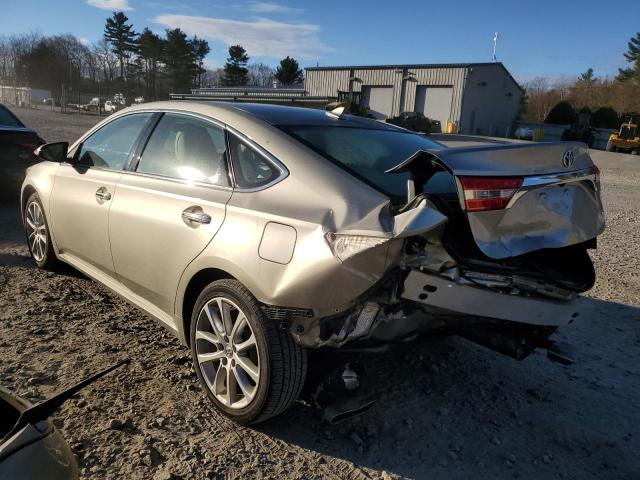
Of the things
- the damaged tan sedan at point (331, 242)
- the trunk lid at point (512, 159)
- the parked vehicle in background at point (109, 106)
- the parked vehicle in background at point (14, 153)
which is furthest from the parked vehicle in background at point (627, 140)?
the parked vehicle in background at point (109, 106)

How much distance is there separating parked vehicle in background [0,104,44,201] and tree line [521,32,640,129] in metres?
41.9

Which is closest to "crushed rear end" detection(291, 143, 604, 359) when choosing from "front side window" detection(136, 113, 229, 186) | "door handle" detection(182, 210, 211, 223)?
"door handle" detection(182, 210, 211, 223)

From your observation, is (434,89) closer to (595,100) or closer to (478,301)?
(595,100)

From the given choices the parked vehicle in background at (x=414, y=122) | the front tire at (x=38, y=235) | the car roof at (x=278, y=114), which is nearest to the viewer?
the car roof at (x=278, y=114)

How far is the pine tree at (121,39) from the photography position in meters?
73.0

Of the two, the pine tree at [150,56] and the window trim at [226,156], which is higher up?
the pine tree at [150,56]

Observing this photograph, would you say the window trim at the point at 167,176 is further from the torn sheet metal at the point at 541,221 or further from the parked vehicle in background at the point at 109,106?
the parked vehicle in background at the point at 109,106

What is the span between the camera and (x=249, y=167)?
278 centimetres

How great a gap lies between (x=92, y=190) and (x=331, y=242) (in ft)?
7.56

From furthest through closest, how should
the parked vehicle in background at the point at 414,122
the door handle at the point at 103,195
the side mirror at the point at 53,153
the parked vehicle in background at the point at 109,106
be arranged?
the parked vehicle in background at the point at 109,106 < the parked vehicle in background at the point at 414,122 < the side mirror at the point at 53,153 < the door handle at the point at 103,195

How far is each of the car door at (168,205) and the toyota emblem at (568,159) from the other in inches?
68.6

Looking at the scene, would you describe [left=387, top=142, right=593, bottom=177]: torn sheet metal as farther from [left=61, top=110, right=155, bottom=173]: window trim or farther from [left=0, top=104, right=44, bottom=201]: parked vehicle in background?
[left=0, top=104, right=44, bottom=201]: parked vehicle in background

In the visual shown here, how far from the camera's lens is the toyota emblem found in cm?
260

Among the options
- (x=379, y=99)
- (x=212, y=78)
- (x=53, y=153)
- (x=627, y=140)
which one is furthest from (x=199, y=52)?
(x=53, y=153)
